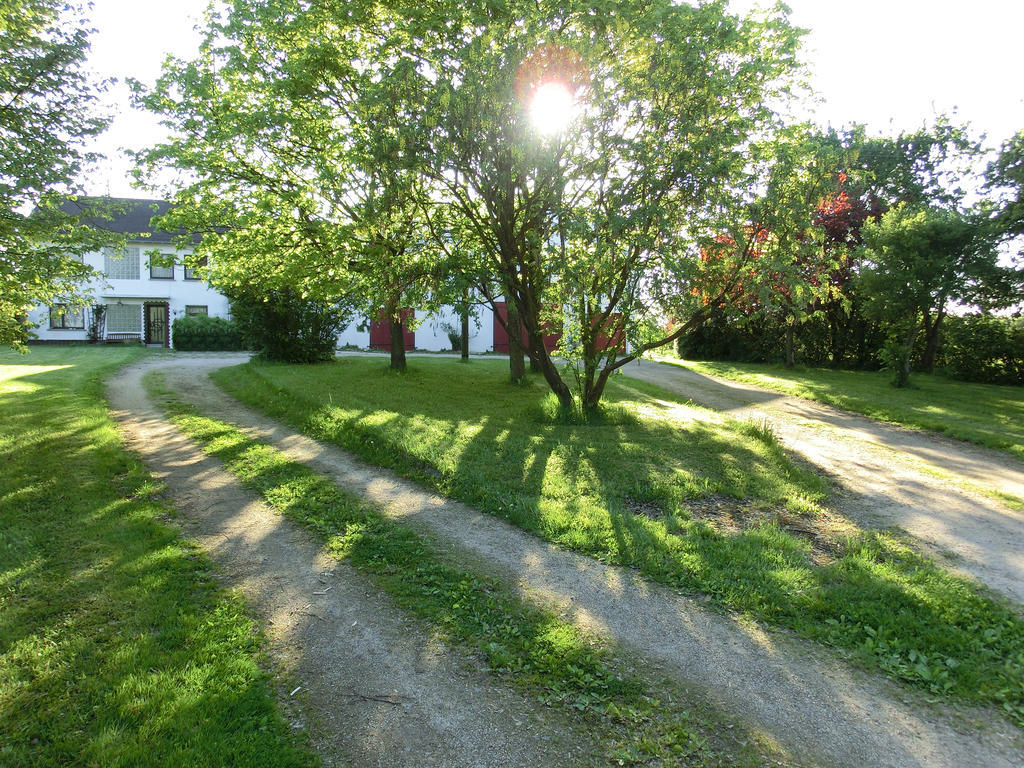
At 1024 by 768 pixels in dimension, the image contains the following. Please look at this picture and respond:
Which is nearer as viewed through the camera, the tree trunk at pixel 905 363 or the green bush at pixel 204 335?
the tree trunk at pixel 905 363

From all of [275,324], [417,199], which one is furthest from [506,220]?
[275,324]

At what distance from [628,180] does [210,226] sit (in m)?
8.98

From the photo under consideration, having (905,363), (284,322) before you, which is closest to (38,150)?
(284,322)

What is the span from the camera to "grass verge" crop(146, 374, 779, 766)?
2.89m

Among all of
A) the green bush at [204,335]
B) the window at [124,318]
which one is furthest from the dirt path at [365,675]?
the window at [124,318]

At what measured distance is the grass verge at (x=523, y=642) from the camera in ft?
9.50

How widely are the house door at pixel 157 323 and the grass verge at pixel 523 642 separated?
31.5m

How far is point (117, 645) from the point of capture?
3484 millimetres

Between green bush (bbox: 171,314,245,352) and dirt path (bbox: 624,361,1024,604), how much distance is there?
24.2 meters

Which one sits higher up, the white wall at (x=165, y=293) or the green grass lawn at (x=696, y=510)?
the white wall at (x=165, y=293)

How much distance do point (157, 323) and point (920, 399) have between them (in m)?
36.0

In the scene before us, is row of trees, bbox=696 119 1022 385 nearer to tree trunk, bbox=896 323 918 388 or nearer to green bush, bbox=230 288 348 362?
tree trunk, bbox=896 323 918 388

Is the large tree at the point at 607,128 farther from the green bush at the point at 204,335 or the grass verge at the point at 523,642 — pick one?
the green bush at the point at 204,335

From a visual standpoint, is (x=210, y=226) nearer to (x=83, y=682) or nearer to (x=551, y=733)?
(x=83, y=682)
